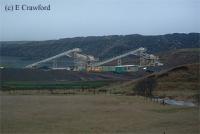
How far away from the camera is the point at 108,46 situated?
3408 inches

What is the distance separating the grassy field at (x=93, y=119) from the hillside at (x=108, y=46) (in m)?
60.3

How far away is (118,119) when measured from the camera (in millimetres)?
14695

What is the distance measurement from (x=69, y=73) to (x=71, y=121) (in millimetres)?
29658

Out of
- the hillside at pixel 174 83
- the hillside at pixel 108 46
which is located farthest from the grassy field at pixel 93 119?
the hillside at pixel 108 46

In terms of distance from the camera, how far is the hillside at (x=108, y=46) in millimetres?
80500

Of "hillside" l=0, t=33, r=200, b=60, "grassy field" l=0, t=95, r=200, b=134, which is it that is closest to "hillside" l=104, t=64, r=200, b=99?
"grassy field" l=0, t=95, r=200, b=134

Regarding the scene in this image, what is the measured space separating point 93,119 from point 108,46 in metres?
72.3

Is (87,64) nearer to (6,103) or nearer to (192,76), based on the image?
(192,76)

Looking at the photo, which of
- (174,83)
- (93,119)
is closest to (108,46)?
(174,83)

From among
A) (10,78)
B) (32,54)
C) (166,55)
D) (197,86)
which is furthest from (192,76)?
(32,54)

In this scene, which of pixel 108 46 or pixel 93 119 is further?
pixel 108 46

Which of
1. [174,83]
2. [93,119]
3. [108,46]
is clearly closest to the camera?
[93,119]

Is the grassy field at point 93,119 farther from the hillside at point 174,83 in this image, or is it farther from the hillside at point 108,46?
the hillside at point 108,46

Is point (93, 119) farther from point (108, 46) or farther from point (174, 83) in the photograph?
point (108, 46)
